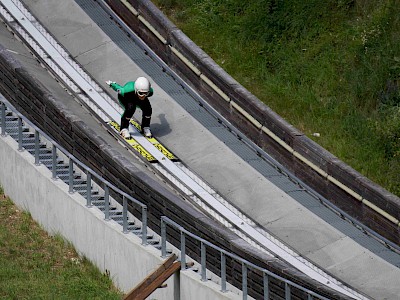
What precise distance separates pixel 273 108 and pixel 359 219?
3.35 meters

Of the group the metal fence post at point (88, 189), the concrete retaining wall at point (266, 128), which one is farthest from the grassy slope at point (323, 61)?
the metal fence post at point (88, 189)

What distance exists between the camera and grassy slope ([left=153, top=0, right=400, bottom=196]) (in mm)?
23469

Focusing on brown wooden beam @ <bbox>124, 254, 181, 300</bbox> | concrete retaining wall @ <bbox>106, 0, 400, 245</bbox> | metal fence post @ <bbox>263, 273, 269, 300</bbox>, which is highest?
concrete retaining wall @ <bbox>106, 0, 400, 245</bbox>

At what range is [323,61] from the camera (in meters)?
25.4

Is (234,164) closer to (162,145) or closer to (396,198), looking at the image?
(162,145)

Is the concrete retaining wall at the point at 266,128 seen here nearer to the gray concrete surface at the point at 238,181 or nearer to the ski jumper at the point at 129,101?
the gray concrete surface at the point at 238,181

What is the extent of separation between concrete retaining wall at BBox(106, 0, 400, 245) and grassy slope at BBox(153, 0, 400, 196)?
2.72 feet

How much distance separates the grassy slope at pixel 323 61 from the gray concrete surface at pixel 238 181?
4.78 feet

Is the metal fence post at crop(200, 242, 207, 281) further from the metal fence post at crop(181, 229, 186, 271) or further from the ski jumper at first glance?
the ski jumper

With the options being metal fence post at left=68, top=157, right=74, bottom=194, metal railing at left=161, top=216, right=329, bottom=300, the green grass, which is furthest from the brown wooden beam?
metal fence post at left=68, top=157, right=74, bottom=194

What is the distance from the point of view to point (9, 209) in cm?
A: 2136

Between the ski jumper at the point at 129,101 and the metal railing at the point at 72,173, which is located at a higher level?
the ski jumper at the point at 129,101

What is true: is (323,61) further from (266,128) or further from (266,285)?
(266,285)

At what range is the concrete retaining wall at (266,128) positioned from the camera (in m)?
21.7
